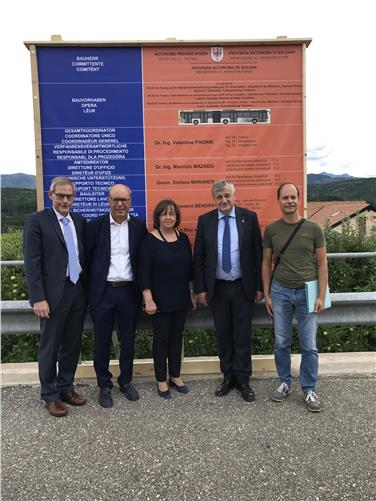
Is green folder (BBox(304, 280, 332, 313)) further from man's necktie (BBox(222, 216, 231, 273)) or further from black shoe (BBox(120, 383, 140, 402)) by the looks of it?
black shoe (BBox(120, 383, 140, 402))

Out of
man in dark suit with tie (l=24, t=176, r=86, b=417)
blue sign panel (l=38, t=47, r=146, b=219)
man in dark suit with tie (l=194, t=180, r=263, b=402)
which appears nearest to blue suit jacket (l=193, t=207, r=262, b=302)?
man in dark suit with tie (l=194, t=180, r=263, b=402)

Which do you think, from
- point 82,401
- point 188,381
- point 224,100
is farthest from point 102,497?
point 224,100

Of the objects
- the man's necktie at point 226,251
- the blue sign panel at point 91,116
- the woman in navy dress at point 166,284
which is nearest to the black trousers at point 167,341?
the woman in navy dress at point 166,284

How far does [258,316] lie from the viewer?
4016 mm

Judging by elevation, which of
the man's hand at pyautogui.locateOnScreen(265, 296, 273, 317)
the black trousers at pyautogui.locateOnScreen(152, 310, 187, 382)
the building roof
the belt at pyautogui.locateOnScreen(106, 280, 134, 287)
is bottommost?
the black trousers at pyautogui.locateOnScreen(152, 310, 187, 382)

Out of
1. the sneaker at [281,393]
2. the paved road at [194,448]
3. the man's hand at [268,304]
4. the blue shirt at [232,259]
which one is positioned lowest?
the paved road at [194,448]

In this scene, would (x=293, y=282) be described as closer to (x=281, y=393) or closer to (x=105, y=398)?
(x=281, y=393)

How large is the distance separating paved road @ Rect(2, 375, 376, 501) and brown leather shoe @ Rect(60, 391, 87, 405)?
9 centimetres

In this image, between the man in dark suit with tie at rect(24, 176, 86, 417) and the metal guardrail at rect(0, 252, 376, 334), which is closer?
the man in dark suit with tie at rect(24, 176, 86, 417)

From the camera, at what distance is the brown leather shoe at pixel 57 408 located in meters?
3.33

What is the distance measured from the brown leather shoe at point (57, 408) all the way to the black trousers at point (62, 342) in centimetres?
4

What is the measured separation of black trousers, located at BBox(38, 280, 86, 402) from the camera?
3.42 metres

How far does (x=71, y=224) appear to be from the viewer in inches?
138

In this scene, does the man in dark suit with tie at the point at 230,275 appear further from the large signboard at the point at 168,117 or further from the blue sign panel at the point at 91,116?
the blue sign panel at the point at 91,116
